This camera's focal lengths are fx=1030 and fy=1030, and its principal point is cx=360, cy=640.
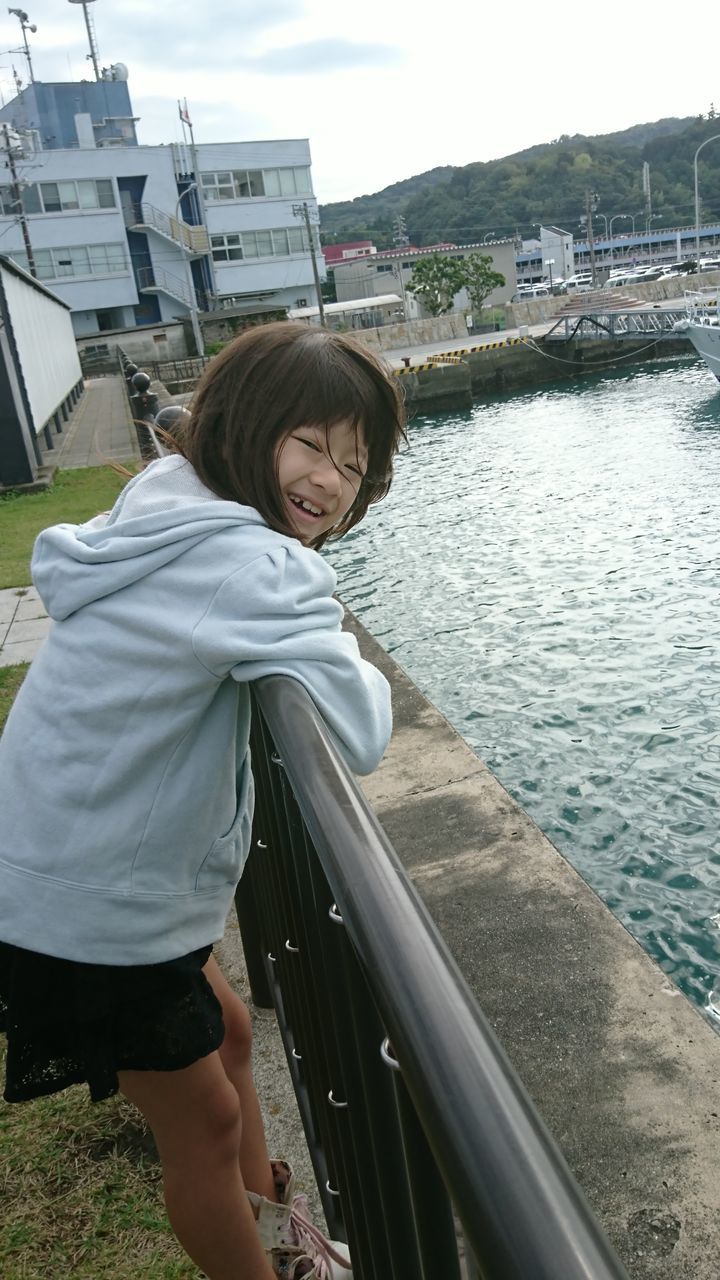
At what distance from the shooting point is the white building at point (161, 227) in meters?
53.5

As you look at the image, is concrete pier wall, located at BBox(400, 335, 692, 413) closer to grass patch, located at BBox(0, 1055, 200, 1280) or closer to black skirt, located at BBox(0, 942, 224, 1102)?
grass patch, located at BBox(0, 1055, 200, 1280)

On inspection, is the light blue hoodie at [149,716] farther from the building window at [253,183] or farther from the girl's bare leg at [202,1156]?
the building window at [253,183]

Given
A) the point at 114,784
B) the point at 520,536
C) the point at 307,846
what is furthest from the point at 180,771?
the point at 520,536

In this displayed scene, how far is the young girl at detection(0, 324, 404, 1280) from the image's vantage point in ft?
4.24

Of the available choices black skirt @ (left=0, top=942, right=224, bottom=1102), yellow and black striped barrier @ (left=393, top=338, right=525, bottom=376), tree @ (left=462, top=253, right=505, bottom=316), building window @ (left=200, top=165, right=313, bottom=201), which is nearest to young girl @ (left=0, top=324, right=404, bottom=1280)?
black skirt @ (left=0, top=942, right=224, bottom=1102)

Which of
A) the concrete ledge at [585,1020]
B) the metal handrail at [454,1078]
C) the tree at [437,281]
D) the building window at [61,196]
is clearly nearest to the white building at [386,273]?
the tree at [437,281]

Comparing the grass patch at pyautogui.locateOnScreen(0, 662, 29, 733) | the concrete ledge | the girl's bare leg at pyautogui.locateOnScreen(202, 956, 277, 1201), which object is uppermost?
the girl's bare leg at pyautogui.locateOnScreen(202, 956, 277, 1201)

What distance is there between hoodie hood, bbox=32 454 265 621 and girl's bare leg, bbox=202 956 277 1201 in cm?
74

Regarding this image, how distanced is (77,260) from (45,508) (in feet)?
154

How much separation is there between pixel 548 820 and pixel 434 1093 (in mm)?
5724

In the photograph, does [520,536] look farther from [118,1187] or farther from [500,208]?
[500,208]

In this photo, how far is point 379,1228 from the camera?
125 centimetres

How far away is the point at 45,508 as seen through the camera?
12328 millimetres

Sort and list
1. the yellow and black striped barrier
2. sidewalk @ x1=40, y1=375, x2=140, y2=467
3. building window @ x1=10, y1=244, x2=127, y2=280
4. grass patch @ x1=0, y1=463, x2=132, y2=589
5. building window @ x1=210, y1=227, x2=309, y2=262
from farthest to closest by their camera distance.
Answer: building window @ x1=210, y1=227, x2=309, y2=262
building window @ x1=10, y1=244, x2=127, y2=280
the yellow and black striped barrier
sidewalk @ x1=40, y1=375, x2=140, y2=467
grass patch @ x1=0, y1=463, x2=132, y2=589
